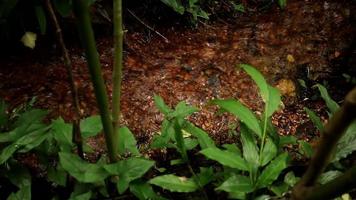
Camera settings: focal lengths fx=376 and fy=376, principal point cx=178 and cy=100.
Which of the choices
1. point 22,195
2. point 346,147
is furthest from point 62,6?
point 346,147

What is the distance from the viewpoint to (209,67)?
3.06 meters

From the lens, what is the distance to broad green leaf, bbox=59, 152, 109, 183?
1.70m

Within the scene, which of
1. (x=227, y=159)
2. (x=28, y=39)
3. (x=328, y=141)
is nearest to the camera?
(x=328, y=141)

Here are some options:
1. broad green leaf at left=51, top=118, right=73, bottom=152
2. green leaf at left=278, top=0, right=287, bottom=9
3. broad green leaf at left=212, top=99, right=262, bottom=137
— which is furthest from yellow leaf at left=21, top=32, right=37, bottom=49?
green leaf at left=278, top=0, right=287, bottom=9

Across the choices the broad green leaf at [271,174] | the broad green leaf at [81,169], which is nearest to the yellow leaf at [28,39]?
the broad green leaf at [81,169]

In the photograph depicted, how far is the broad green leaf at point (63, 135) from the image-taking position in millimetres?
1843

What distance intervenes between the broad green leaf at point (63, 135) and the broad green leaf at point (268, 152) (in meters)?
0.97

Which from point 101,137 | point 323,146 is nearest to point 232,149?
point 101,137

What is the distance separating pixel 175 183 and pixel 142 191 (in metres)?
0.16

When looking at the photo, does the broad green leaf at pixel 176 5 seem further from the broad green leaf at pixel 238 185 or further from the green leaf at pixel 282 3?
the broad green leaf at pixel 238 185

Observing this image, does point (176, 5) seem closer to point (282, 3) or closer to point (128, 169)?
point (282, 3)

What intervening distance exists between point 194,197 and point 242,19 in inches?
89.5

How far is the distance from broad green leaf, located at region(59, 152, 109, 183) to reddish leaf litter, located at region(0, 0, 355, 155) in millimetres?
547

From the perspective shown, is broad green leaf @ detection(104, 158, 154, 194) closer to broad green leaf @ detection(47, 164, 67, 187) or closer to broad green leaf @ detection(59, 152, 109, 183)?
broad green leaf @ detection(59, 152, 109, 183)
